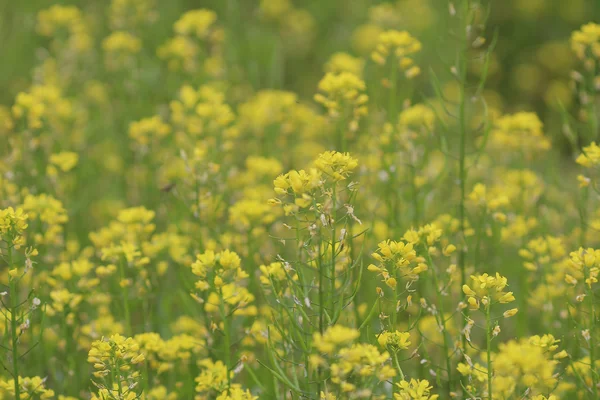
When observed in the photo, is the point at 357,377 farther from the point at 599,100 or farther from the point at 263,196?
the point at 599,100

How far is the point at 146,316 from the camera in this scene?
150 inches

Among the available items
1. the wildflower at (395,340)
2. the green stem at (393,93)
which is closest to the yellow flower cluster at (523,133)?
the green stem at (393,93)

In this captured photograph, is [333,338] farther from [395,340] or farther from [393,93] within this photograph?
[393,93]

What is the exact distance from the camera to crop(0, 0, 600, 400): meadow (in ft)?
8.97

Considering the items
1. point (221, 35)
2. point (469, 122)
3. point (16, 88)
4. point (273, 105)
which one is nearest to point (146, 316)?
point (273, 105)

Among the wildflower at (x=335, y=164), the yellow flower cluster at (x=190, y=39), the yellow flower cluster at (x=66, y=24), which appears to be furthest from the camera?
the yellow flower cluster at (x=66, y=24)

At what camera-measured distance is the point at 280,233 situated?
5.29 metres

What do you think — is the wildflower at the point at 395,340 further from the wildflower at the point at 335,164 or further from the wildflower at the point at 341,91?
the wildflower at the point at 341,91

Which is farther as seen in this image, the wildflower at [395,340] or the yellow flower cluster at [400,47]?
the yellow flower cluster at [400,47]

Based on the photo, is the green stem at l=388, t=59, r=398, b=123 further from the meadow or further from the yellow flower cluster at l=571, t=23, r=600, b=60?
the yellow flower cluster at l=571, t=23, r=600, b=60

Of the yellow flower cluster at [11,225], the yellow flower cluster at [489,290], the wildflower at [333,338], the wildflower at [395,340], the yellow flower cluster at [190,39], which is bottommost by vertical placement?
the wildflower at [395,340]

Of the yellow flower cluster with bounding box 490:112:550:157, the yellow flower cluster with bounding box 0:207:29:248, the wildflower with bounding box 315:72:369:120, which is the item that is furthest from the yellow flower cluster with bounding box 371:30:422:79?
the yellow flower cluster with bounding box 0:207:29:248

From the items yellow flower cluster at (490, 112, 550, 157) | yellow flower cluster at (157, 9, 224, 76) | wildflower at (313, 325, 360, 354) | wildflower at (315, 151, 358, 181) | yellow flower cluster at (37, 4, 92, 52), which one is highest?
yellow flower cluster at (37, 4, 92, 52)

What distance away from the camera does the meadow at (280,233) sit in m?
2.73
